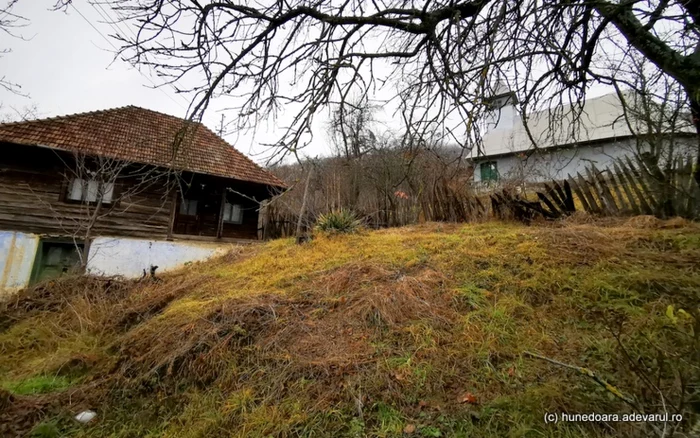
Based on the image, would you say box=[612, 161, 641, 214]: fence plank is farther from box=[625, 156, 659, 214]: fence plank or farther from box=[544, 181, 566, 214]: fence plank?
box=[544, 181, 566, 214]: fence plank

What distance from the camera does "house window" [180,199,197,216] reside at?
38.6 ft

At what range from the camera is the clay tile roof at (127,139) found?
8906 mm

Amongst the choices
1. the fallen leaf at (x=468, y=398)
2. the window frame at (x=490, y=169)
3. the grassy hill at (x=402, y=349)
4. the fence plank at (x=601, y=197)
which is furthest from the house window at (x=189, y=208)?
the fence plank at (x=601, y=197)

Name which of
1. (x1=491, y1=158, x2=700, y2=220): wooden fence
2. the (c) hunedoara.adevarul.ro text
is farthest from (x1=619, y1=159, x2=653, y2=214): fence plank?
the (c) hunedoara.adevarul.ro text

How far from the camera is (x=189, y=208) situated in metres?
12.0

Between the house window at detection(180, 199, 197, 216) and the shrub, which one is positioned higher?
the house window at detection(180, 199, 197, 216)

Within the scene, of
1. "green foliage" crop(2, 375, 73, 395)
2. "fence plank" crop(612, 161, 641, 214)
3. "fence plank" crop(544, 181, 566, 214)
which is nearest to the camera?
"green foliage" crop(2, 375, 73, 395)

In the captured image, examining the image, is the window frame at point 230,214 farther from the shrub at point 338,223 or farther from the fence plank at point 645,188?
the fence plank at point 645,188

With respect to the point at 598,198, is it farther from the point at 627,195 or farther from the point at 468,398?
the point at 468,398

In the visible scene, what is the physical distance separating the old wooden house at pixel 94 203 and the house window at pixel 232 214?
2.43 feet

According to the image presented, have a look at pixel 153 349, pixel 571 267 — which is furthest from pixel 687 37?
pixel 153 349

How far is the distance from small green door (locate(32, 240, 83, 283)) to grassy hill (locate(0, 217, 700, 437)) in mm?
5273

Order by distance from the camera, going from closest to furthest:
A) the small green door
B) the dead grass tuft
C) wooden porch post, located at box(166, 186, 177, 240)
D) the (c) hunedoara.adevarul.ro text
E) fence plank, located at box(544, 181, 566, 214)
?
the (c) hunedoara.adevarul.ro text
the dead grass tuft
fence plank, located at box(544, 181, 566, 214)
the small green door
wooden porch post, located at box(166, 186, 177, 240)

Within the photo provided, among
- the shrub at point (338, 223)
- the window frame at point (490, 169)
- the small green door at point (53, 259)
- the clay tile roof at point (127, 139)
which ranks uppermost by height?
the clay tile roof at point (127, 139)
